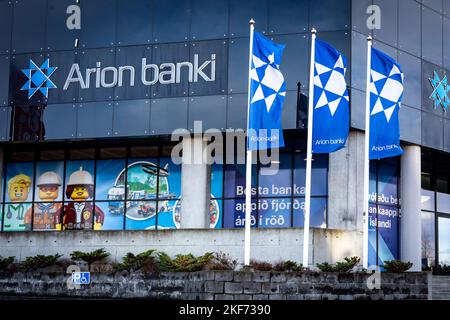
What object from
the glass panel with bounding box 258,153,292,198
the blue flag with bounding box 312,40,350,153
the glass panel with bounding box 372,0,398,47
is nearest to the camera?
the blue flag with bounding box 312,40,350,153

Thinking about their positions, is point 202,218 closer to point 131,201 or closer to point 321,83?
point 131,201

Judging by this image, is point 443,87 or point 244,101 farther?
point 443,87

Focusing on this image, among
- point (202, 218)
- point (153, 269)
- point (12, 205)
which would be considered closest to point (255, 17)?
point (202, 218)

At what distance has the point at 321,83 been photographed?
28484 millimetres

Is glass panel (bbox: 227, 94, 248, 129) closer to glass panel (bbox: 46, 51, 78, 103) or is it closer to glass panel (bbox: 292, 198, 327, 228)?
glass panel (bbox: 292, 198, 327, 228)

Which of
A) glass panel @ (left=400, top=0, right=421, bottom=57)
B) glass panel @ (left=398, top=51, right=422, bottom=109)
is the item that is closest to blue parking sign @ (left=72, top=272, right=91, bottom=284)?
glass panel @ (left=398, top=51, right=422, bottom=109)

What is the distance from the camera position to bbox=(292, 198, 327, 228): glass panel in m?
34.1

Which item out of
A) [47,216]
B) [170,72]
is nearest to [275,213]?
[170,72]

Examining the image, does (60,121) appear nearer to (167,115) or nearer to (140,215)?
(167,115)

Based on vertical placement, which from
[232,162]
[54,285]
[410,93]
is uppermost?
[410,93]

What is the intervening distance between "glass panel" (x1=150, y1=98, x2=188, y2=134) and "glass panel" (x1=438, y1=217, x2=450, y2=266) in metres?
15.2

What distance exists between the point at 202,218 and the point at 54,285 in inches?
276

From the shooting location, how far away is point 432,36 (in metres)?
36.9

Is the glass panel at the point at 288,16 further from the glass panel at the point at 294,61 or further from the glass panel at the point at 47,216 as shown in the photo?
the glass panel at the point at 47,216
